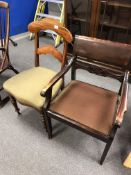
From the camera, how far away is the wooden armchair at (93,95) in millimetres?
1129

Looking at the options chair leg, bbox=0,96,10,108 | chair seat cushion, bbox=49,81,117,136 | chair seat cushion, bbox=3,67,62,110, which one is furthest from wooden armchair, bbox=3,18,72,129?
chair leg, bbox=0,96,10,108

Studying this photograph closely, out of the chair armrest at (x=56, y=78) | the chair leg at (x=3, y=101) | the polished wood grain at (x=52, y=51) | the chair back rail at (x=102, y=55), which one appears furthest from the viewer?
the chair leg at (x=3, y=101)

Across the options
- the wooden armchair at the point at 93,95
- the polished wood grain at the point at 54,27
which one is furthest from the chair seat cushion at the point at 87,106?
the polished wood grain at the point at 54,27

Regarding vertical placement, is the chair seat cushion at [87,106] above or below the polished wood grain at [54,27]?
below

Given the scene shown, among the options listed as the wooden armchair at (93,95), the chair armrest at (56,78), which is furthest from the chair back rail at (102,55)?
the chair armrest at (56,78)

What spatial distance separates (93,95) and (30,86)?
1.69ft

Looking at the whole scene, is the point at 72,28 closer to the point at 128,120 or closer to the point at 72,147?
the point at 128,120

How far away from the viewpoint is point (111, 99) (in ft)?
4.29

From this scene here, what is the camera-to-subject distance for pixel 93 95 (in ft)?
4.41

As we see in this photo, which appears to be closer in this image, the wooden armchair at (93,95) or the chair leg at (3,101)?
the wooden armchair at (93,95)

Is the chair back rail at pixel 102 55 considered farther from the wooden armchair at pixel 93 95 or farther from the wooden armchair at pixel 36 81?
the wooden armchair at pixel 36 81

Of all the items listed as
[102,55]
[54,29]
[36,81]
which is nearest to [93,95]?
[102,55]

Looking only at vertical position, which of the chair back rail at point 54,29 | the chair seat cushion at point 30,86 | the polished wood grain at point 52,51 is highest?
the chair back rail at point 54,29

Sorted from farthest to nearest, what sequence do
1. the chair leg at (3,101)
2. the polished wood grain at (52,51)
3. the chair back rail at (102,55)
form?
the chair leg at (3,101) < the polished wood grain at (52,51) < the chair back rail at (102,55)
